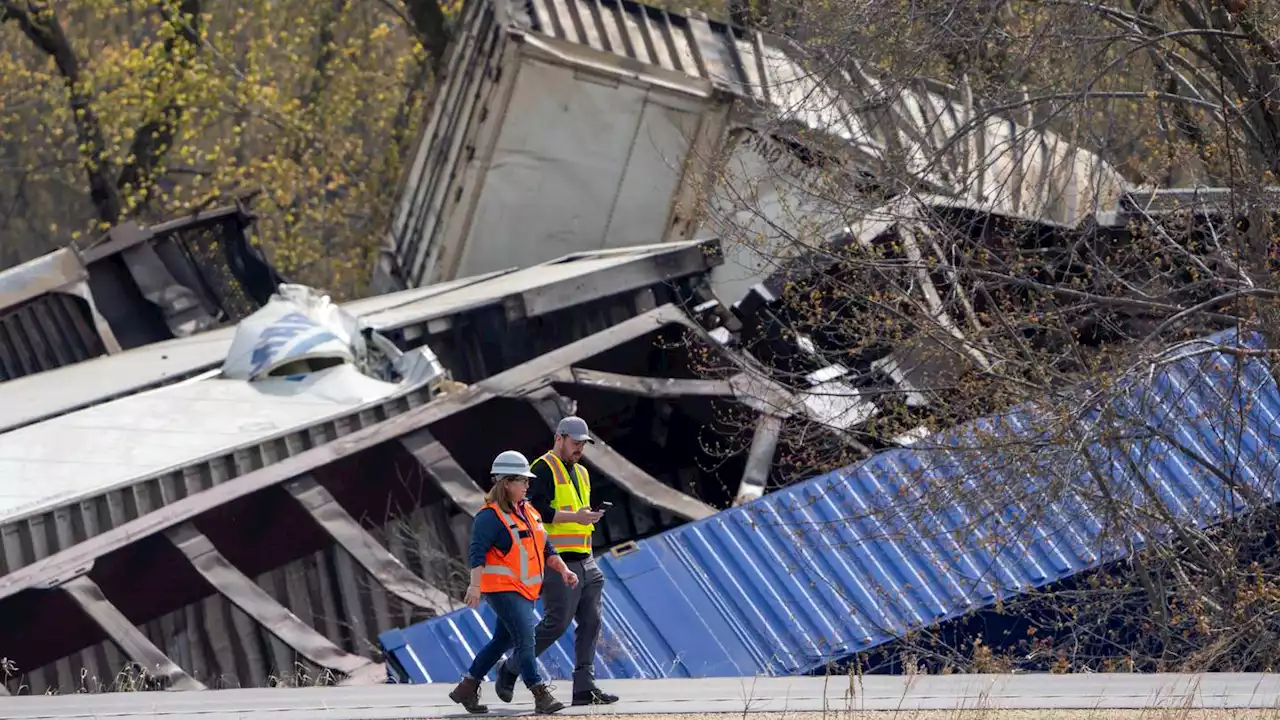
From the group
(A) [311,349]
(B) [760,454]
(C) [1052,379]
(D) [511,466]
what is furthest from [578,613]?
(A) [311,349]

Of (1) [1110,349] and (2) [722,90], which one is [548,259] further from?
(1) [1110,349]

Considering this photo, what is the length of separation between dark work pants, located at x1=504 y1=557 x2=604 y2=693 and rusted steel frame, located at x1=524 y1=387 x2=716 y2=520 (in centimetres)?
425

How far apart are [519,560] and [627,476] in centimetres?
508

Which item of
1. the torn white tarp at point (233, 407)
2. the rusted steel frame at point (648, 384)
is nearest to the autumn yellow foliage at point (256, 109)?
the torn white tarp at point (233, 407)

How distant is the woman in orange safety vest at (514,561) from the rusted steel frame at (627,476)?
4.54m

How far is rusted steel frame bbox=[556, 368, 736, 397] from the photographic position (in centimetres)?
1277

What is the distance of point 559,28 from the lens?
1708cm

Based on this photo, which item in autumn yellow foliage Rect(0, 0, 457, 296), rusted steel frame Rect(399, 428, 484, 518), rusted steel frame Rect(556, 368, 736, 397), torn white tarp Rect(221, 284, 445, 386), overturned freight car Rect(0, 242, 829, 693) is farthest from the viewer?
autumn yellow foliage Rect(0, 0, 457, 296)

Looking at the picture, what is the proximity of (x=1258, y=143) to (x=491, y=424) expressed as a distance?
570 cm

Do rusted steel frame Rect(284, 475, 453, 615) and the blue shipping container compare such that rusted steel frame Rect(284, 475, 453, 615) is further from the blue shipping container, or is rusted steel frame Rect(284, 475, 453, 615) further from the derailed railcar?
the derailed railcar

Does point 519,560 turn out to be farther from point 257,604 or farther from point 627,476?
point 627,476

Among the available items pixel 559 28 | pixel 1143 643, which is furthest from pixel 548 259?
pixel 1143 643

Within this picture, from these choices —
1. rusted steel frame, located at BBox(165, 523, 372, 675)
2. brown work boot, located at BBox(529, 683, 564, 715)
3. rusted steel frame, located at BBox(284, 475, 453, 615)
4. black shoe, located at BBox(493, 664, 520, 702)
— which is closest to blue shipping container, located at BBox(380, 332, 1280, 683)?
rusted steel frame, located at BBox(165, 523, 372, 675)

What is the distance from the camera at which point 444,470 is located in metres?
12.0
